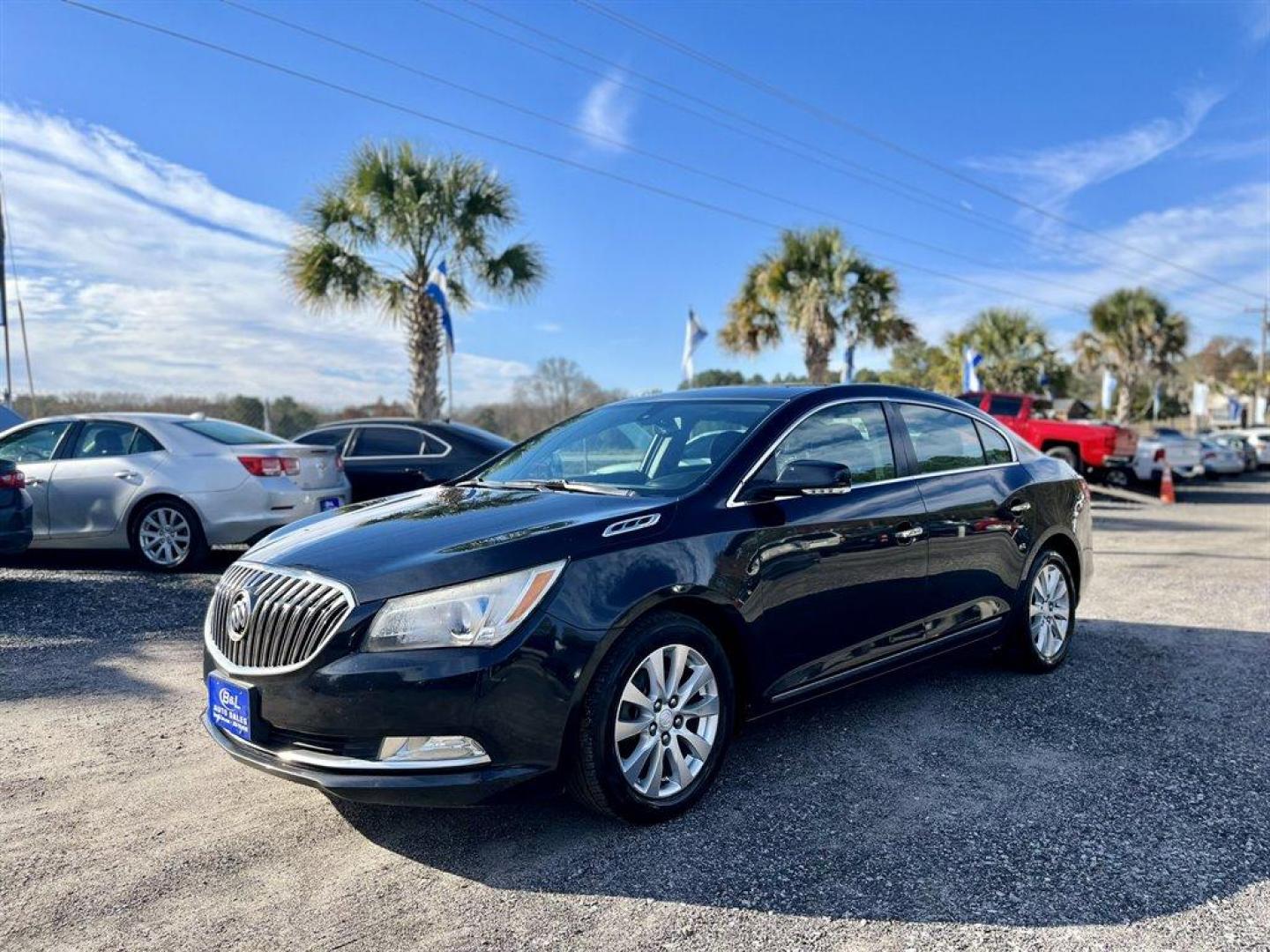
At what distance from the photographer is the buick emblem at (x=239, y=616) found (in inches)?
125

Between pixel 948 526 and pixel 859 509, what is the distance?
28.6 inches

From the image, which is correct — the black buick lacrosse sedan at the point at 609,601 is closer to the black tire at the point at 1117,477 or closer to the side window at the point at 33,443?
the side window at the point at 33,443

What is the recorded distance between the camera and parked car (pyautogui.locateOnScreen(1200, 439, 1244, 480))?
2638 cm

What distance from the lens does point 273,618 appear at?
121 inches

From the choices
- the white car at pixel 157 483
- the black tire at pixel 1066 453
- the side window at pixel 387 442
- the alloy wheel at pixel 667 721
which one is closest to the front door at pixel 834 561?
the alloy wheel at pixel 667 721

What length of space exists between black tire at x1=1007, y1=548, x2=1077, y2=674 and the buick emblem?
12.7 feet

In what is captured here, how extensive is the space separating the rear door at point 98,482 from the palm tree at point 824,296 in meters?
16.3

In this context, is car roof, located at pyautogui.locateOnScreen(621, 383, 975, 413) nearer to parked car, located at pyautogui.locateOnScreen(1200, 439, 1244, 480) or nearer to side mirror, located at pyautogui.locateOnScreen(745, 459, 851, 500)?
side mirror, located at pyautogui.locateOnScreen(745, 459, 851, 500)

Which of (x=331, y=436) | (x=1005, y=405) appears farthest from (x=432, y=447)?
(x=1005, y=405)

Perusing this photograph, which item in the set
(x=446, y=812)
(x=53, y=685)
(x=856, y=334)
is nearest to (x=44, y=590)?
(x=53, y=685)

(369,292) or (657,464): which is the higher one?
(369,292)

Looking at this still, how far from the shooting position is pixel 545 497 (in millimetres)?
3719

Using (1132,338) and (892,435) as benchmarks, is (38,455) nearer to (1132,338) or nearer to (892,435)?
(892,435)

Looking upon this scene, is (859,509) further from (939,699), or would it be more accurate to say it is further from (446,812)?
(446,812)
